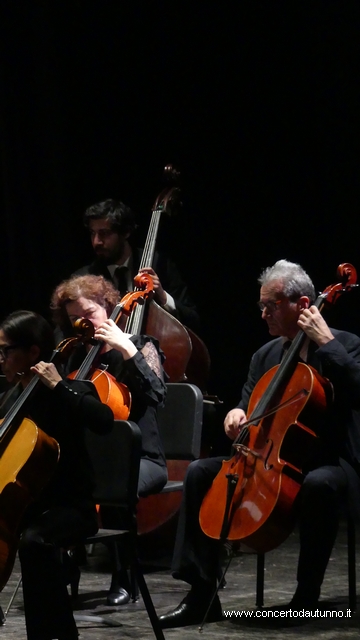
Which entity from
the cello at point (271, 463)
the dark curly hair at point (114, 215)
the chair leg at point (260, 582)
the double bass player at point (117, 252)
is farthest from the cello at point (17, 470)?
the dark curly hair at point (114, 215)

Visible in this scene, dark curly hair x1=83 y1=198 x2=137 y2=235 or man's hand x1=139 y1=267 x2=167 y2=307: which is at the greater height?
dark curly hair x1=83 y1=198 x2=137 y2=235

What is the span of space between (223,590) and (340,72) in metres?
2.26

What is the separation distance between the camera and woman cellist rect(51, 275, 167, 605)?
3.13 meters

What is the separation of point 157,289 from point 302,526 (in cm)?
137

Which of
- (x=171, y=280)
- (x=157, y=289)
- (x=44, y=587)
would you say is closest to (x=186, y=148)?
(x=171, y=280)

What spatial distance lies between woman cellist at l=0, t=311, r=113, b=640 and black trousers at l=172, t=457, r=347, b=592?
1.25 ft

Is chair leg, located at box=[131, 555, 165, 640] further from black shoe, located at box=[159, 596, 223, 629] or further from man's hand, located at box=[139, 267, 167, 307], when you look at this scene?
man's hand, located at box=[139, 267, 167, 307]

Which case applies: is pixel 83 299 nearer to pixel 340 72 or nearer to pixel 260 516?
pixel 260 516

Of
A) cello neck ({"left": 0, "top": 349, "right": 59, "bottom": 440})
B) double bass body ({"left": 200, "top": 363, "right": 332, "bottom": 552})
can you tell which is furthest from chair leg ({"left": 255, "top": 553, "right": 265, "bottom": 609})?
cello neck ({"left": 0, "top": 349, "right": 59, "bottom": 440})

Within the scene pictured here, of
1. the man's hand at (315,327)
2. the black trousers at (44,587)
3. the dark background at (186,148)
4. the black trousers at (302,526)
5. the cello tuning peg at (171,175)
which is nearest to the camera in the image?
the black trousers at (44,587)

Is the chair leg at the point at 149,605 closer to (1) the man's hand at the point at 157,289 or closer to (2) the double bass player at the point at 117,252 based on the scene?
(1) the man's hand at the point at 157,289

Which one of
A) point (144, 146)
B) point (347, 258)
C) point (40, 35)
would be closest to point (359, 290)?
point (347, 258)

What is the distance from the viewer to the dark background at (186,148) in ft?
14.9

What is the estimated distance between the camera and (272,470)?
2.79m
